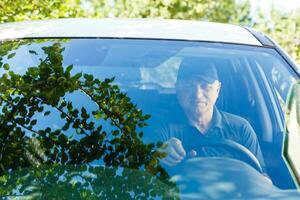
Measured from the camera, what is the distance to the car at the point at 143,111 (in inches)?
92.9

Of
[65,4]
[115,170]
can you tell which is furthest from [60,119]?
[65,4]

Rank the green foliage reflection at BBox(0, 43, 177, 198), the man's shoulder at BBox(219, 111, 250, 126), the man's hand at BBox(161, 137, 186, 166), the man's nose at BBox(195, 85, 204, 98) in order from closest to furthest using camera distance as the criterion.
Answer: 1. the green foliage reflection at BBox(0, 43, 177, 198)
2. the man's hand at BBox(161, 137, 186, 166)
3. the man's shoulder at BBox(219, 111, 250, 126)
4. the man's nose at BBox(195, 85, 204, 98)

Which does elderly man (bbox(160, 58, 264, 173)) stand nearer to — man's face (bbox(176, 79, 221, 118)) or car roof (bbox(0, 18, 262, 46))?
man's face (bbox(176, 79, 221, 118))

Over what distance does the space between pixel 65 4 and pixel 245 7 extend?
8.08m

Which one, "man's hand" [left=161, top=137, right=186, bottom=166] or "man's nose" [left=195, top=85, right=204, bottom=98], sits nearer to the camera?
"man's hand" [left=161, top=137, right=186, bottom=166]

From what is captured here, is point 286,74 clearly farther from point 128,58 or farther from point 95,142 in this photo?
point 95,142

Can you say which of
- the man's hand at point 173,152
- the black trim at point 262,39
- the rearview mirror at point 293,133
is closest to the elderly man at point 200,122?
the man's hand at point 173,152

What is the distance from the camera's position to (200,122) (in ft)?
9.02

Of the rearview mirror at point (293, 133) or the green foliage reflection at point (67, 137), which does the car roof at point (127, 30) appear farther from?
the rearview mirror at point (293, 133)

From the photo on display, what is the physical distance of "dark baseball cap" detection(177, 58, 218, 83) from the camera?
291cm

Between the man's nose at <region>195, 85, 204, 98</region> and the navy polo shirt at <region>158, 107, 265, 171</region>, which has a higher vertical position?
the man's nose at <region>195, 85, 204, 98</region>

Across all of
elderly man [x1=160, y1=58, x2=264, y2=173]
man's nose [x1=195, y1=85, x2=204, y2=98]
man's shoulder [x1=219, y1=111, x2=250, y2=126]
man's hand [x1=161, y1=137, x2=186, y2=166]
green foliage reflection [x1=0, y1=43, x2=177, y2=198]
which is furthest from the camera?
man's nose [x1=195, y1=85, x2=204, y2=98]

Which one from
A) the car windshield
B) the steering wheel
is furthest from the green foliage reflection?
the steering wheel

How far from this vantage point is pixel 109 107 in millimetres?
2730
